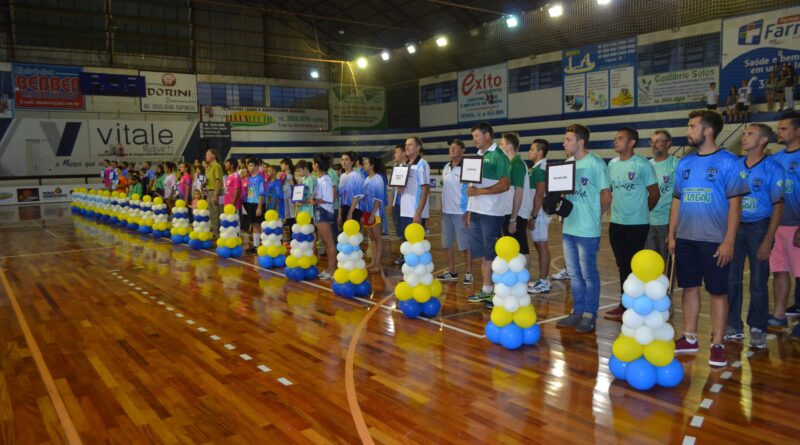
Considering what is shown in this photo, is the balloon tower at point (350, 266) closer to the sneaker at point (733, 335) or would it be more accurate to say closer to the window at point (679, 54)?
the sneaker at point (733, 335)

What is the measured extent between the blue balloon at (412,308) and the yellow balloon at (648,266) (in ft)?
6.88

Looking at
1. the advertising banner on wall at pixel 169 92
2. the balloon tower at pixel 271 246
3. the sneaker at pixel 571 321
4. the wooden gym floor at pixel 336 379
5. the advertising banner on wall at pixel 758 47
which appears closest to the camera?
the wooden gym floor at pixel 336 379

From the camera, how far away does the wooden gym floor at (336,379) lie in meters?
3.04

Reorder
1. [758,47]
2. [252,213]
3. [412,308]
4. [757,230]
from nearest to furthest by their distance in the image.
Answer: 1. [757,230]
2. [412,308]
3. [252,213]
4. [758,47]

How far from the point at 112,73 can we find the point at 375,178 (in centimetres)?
2084

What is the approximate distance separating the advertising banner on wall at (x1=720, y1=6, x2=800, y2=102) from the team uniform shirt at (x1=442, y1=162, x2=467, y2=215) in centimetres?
1200

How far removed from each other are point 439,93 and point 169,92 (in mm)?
11774

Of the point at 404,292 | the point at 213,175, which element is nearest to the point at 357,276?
the point at 404,292

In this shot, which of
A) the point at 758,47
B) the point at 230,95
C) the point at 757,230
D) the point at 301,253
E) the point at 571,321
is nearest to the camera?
the point at 757,230

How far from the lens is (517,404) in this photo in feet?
10.9

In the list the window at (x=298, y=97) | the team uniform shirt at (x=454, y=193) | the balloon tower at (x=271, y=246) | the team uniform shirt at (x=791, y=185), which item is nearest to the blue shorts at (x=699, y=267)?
the team uniform shirt at (x=791, y=185)

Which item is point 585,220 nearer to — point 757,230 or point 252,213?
point 757,230

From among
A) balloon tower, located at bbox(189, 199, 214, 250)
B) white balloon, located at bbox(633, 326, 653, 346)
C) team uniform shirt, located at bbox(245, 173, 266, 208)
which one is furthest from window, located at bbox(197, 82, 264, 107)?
white balloon, located at bbox(633, 326, 653, 346)

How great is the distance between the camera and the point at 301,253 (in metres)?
7.00
